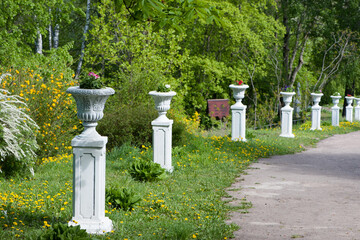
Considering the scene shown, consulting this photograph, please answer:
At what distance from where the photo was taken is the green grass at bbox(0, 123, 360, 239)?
17.8 ft

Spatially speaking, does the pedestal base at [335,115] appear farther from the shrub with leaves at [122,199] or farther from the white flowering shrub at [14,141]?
the shrub with leaves at [122,199]

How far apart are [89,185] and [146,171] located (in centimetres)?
275

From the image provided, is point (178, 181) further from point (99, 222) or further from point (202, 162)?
point (99, 222)

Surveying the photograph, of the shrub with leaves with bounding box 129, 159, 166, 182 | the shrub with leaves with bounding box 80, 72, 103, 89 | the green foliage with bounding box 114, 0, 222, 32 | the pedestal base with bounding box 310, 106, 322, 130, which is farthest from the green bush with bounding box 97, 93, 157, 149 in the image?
the pedestal base with bounding box 310, 106, 322, 130

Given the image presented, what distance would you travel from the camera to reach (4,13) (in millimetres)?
15688

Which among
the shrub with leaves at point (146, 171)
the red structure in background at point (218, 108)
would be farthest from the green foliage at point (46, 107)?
the red structure in background at point (218, 108)

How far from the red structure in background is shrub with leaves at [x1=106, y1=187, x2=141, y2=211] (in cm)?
1540

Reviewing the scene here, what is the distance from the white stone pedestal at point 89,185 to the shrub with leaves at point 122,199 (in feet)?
2.86

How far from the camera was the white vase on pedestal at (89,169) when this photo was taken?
207 inches

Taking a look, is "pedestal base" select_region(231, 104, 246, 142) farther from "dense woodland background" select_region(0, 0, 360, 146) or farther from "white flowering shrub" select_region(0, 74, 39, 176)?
"white flowering shrub" select_region(0, 74, 39, 176)

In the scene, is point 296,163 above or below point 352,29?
below

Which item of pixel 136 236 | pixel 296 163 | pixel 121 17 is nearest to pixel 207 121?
pixel 121 17

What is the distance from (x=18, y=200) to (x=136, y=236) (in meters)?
1.96

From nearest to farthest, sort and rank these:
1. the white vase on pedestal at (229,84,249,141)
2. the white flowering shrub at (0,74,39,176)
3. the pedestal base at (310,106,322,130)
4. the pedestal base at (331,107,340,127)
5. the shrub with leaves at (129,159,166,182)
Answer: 1. the white flowering shrub at (0,74,39,176)
2. the shrub with leaves at (129,159,166,182)
3. the white vase on pedestal at (229,84,249,141)
4. the pedestal base at (310,106,322,130)
5. the pedestal base at (331,107,340,127)
